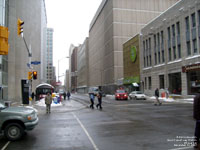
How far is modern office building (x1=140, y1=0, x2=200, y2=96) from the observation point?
108 feet

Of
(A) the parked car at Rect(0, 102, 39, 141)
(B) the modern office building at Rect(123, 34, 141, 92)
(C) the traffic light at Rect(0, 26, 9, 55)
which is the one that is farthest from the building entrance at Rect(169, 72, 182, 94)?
(A) the parked car at Rect(0, 102, 39, 141)

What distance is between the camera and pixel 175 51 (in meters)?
38.4

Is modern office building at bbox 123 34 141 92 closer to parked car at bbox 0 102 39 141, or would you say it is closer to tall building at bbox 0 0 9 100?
tall building at bbox 0 0 9 100

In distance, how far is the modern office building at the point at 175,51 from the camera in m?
32.9

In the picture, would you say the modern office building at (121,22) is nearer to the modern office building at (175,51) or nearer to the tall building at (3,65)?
the modern office building at (175,51)

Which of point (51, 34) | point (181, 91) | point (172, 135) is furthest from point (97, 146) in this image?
point (51, 34)

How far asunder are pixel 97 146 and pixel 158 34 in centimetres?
4084

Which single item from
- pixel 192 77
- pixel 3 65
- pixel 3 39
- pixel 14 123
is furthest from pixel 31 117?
pixel 192 77

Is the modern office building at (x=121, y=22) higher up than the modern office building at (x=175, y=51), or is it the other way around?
the modern office building at (x=121, y=22)

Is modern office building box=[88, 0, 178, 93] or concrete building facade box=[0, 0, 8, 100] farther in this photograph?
modern office building box=[88, 0, 178, 93]

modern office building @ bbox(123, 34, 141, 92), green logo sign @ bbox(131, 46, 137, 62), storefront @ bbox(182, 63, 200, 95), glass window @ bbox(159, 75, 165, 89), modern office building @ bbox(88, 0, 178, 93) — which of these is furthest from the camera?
modern office building @ bbox(88, 0, 178, 93)

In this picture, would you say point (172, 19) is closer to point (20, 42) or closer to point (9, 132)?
point (20, 42)

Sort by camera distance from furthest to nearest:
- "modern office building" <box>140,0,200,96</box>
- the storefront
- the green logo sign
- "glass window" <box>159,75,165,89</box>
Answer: the green logo sign < "glass window" <box>159,75,165,89</box> < "modern office building" <box>140,0,200,96</box> < the storefront

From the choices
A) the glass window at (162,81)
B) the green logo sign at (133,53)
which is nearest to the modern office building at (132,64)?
the green logo sign at (133,53)
